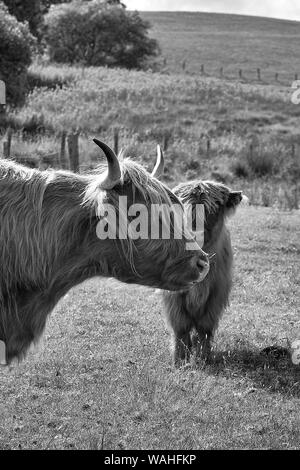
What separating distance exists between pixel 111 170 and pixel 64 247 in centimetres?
47

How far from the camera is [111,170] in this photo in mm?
3174

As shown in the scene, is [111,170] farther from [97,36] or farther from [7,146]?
[97,36]

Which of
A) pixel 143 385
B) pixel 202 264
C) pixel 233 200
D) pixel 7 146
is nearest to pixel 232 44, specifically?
pixel 7 146

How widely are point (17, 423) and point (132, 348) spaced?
1614mm

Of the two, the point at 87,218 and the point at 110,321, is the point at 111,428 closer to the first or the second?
the point at 87,218

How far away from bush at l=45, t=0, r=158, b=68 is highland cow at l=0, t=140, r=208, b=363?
38.1 meters

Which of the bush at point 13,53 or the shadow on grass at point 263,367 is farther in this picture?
the bush at point 13,53

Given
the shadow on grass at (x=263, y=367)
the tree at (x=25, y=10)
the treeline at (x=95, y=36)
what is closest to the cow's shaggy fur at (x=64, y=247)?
the shadow on grass at (x=263, y=367)

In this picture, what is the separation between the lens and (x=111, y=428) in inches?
159

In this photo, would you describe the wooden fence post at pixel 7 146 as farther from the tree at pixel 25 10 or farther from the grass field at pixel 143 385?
the tree at pixel 25 10

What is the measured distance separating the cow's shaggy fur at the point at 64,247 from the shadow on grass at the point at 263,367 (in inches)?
72.4

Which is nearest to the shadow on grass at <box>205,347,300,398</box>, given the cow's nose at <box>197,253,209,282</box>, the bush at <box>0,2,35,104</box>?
the cow's nose at <box>197,253,209,282</box>

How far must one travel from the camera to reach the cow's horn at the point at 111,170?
3.08 meters
